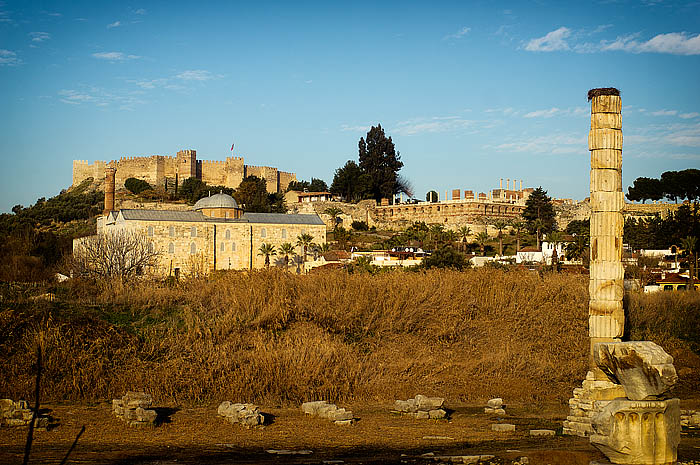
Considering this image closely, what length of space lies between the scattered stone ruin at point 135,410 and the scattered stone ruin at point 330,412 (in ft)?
9.22

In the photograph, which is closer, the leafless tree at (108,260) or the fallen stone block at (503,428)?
the fallen stone block at (503,428)

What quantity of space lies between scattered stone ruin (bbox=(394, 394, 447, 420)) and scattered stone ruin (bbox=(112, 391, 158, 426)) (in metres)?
4.54

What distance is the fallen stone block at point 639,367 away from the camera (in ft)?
18.3

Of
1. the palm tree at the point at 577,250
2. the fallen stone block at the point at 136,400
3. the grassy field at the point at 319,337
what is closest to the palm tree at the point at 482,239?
the palm tree at the point at 577,250

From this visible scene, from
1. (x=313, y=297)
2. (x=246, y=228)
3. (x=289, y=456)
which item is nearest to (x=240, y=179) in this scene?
(x=246, y=228)

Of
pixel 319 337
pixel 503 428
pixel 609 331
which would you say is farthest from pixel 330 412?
pixel 319 337

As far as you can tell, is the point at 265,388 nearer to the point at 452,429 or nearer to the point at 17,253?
the point at 452,429

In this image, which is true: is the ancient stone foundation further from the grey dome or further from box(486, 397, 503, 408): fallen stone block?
the grey dome

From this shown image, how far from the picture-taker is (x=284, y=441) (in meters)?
10.7

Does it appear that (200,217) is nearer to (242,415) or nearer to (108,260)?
(108,260)

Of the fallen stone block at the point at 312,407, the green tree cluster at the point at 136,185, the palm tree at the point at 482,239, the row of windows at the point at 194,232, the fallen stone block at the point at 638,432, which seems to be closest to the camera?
the fallen stone block at the point at 638,432

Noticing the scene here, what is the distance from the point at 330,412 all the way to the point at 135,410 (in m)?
3.24

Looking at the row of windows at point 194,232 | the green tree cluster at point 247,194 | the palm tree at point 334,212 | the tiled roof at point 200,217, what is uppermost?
the green tree cluster at point 247,194

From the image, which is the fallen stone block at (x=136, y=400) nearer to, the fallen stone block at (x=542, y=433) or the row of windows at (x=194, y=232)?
the fallen stone block at (x=542, y=433)
